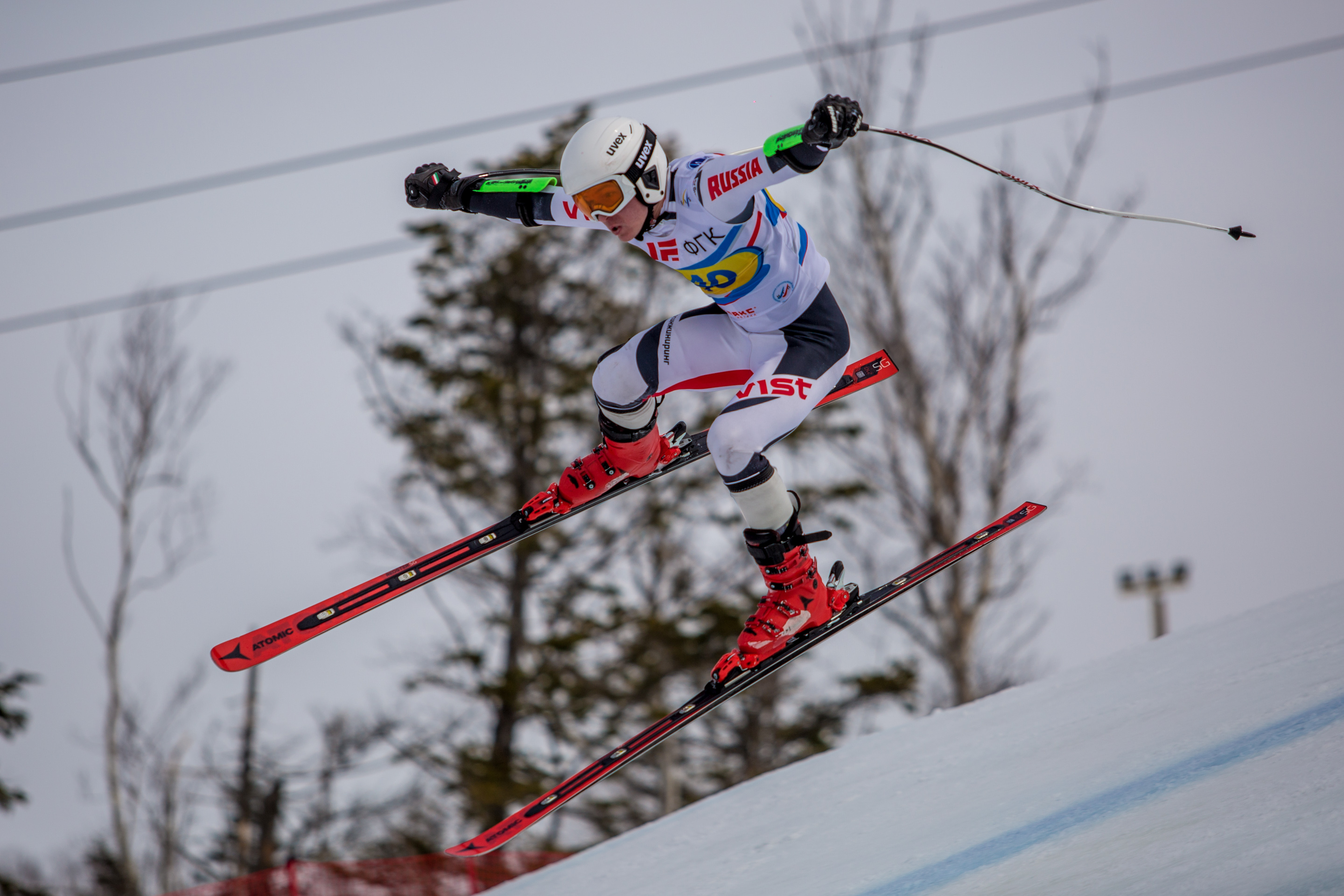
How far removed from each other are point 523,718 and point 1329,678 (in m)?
11.8

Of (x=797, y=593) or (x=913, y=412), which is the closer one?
(x=797, y=593)

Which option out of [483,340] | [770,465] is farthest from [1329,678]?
[483,340]

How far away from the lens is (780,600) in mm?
4250

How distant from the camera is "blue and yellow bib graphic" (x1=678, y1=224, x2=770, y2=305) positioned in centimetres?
381

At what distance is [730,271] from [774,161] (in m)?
0.48

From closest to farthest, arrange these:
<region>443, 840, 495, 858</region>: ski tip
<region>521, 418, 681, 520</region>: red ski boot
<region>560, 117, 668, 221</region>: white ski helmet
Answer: <region>560, 117, 668, 221</region>: white ski helmet < <region>443, 840, 495, 858</region>: ski tip < <region>521, 418, 681, 520</region>: red ski boot

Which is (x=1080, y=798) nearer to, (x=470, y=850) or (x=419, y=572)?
(x=470, y=850)

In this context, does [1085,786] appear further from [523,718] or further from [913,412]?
[523,718]

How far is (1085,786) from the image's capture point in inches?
146

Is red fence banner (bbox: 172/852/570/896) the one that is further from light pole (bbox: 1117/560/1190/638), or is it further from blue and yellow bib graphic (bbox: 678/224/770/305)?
light pole (bbox: 1117/560/1190/638)

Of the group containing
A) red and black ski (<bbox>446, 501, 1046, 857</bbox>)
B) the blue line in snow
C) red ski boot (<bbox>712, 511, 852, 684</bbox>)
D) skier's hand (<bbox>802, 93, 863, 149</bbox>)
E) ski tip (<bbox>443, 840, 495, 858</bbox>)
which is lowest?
the blue line in snow

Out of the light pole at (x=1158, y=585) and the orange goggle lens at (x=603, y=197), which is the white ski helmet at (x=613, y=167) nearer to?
the orange goggle lens at (x=603, y=197)

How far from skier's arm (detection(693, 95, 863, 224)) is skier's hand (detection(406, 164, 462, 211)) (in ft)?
4.06

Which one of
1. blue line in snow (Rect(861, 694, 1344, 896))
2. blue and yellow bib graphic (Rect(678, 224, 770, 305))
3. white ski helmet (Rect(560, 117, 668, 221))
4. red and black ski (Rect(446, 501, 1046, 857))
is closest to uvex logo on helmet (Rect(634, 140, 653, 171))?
white ski helmet (Rect(560, 117, 668, 221))
